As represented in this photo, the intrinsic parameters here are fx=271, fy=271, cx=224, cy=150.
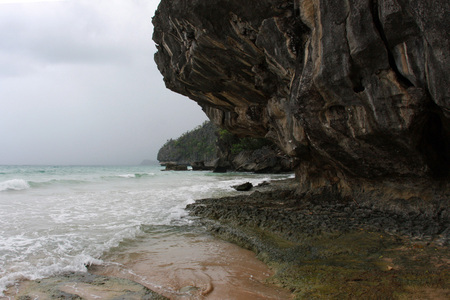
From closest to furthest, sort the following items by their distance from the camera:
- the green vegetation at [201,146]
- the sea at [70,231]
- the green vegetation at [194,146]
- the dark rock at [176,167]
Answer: the sea at [70,231], the green vegetation at [201,146], the dark rock at [176,167], the green vegetation at [194,146]

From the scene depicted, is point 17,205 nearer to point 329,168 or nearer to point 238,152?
point 329,168

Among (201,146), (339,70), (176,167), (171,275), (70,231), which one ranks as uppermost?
(201,146)

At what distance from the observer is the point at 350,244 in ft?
17.3

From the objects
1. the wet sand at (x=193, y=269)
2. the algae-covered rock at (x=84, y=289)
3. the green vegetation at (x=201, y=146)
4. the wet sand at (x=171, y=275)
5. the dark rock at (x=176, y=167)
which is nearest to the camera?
the algae-covered rock at (x=84, y=289)

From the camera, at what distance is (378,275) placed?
12.8ft

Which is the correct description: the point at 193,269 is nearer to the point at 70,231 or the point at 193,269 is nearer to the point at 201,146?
the point at 70,231

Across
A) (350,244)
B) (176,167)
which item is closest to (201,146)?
(176,167)

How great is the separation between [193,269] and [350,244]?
9.99 ft

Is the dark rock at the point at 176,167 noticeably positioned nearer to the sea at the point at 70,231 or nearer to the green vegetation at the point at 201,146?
the green vegetation at the point at 201,146

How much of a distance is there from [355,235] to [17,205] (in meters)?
12.6

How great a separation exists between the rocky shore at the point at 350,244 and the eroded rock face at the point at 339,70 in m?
1.15

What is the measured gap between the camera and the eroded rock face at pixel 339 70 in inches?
198

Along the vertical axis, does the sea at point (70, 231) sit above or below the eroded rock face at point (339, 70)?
below

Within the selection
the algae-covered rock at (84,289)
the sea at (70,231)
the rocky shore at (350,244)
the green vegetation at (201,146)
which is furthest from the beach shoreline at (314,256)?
the green vegetation at (201,146)
